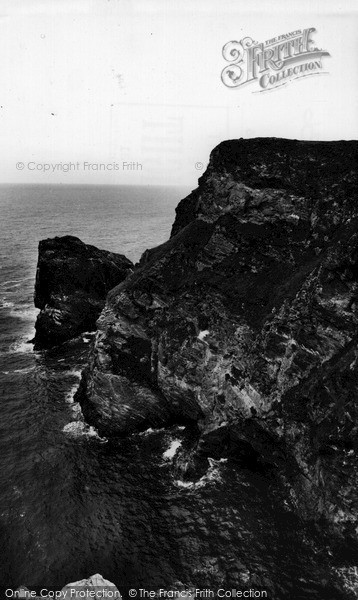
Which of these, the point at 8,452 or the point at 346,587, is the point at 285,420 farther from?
the point at 8,452

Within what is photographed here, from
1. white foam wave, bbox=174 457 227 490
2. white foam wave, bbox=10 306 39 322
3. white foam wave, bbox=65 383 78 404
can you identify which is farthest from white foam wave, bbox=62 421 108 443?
white foam wave, bbox=10 306 39 322

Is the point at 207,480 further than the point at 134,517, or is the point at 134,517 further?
the point at 207,480

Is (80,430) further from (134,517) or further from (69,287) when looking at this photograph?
(69,287)

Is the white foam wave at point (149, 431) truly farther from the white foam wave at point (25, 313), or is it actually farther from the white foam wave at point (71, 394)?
the white foam wave at point (25, 313)

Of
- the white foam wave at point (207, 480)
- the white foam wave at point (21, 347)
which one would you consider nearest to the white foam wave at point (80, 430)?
the white foam wave at point (207, 480)

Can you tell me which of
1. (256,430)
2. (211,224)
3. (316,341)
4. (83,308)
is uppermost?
(211,224)

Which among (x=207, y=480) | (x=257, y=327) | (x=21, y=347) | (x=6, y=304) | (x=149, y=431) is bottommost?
(x=207, y=480)

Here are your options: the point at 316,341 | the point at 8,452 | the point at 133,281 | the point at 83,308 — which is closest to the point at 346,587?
the point at 316,341

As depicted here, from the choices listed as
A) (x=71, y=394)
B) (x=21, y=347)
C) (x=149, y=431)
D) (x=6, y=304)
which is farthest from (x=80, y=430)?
(x=6, y=304)
